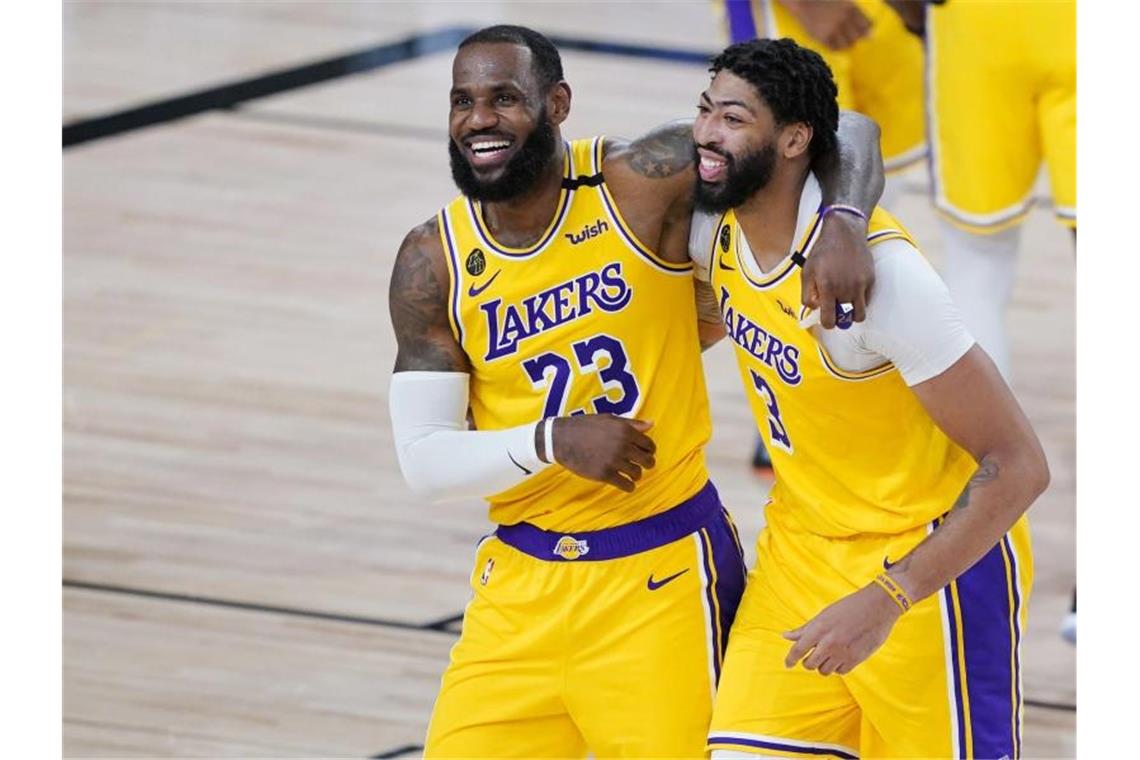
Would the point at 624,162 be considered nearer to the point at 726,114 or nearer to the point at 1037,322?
the point at 726,114

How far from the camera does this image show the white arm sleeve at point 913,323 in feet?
11.3

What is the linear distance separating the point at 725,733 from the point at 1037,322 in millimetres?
4849

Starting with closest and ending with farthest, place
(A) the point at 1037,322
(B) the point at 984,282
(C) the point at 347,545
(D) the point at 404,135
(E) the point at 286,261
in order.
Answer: (B) the point at 984,282 < (C) the point at 347,545 < (A) the point at 1037,322 < (E) the point at 286,261 < (D) the point at 404,135

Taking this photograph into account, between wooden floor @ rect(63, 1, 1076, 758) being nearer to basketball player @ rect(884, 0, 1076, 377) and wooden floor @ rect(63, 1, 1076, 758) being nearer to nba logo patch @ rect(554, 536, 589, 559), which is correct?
basketball player @ rect(884, 0, 1076, 377)

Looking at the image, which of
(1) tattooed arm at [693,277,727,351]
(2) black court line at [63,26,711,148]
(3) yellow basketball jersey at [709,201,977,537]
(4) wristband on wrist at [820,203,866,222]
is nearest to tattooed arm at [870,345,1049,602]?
(3) yellow basketball jersey at [709,201,977,537]

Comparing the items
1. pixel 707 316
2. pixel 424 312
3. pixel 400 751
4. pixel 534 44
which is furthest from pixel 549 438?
pixel 400 751

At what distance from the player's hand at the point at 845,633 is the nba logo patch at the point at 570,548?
0.55 meters

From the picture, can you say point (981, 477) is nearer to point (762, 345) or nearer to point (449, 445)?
point (762, 345)

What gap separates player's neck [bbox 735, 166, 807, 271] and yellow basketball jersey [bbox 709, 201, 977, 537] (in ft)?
0.09

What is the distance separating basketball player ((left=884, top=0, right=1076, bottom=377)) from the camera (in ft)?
18.3

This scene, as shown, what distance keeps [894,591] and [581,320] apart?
724 mm
